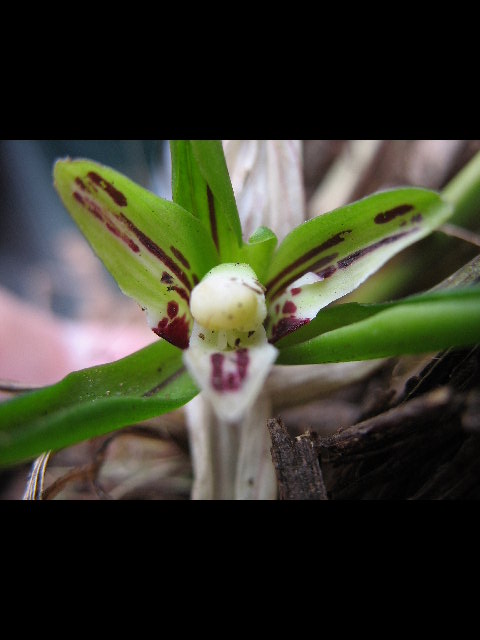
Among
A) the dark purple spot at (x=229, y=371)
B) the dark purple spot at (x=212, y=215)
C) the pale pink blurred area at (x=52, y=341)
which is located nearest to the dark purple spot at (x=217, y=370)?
the dark purple spot at (x=229, y=371)

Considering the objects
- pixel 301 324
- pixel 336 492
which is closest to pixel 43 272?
pixel 301 324

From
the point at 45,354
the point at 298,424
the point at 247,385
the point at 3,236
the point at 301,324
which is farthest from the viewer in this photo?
the point at 3,236

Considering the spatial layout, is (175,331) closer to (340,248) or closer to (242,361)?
(242,361)

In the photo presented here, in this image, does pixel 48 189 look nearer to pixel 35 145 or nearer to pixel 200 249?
pixel 35 145

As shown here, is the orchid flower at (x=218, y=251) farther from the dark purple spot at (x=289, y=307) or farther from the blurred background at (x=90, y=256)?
the blurred background at (x=90, y=256)

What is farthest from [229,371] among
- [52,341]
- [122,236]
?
[52,341]

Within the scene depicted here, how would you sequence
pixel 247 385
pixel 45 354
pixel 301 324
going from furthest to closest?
pixel 45 354, pixel 301 324, pixel 247 385
